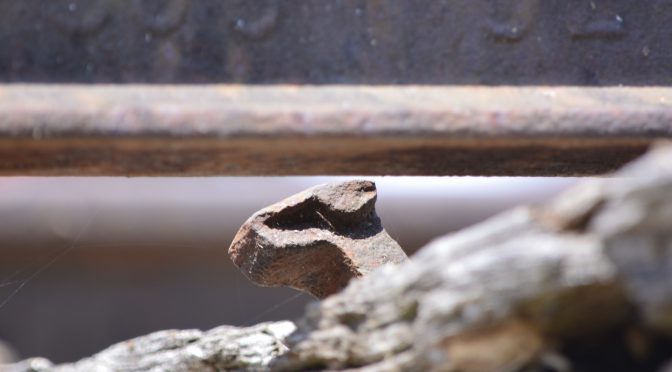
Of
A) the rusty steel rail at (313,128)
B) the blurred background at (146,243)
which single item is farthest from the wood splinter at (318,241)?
the blurred background at (146,243)

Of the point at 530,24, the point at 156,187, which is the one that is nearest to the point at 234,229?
the point at 156,187

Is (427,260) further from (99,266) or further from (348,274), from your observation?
(99,266)

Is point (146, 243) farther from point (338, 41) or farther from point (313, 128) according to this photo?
point (313, 128)

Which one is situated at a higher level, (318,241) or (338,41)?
(338,41)

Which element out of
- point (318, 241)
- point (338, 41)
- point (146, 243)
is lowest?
point (318, 241)

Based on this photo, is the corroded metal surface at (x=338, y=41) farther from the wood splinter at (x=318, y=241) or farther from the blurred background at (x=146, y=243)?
the blurred background at (x=146, y=243)

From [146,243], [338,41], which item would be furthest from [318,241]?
[146,243]
